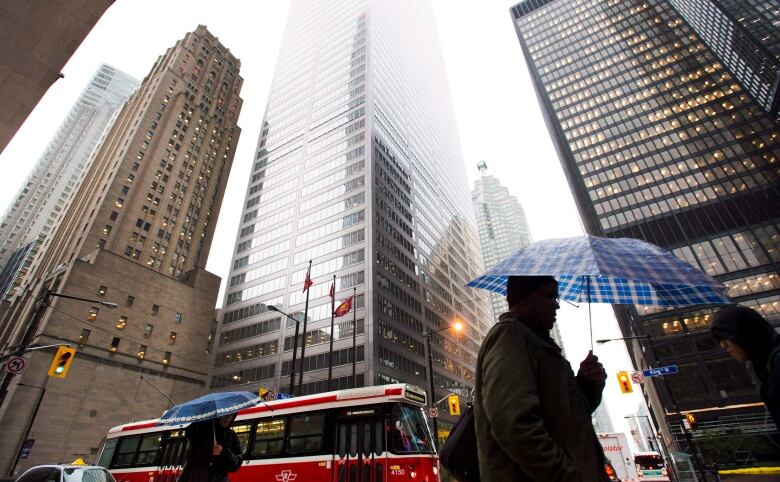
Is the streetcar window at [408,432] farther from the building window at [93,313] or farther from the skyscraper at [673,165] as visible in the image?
the building window at [93,313]

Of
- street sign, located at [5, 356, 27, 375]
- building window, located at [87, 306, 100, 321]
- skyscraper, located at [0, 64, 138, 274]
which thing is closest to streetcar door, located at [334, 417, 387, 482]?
street sign, located at [5, 356, 27, 375]

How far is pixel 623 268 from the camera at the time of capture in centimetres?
332

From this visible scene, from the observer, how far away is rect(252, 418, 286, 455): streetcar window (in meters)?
12.2

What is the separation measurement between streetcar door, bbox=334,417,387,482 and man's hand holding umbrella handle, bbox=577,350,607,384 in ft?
30.1

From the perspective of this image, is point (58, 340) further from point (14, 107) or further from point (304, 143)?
point (304, 143)

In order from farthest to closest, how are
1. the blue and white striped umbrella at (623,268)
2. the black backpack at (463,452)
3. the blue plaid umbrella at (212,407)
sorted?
1. the blue plaid umbrella at (212,407)
2. the blue and white striped umbrella at (623,268)
3. the black backpack at (463,452)

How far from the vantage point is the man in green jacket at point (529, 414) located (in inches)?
84.0

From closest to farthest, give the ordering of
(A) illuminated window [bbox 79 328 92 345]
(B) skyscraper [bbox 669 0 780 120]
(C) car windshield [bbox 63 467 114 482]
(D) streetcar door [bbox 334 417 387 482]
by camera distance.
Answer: (C) car windshield [bbox 63 467 114 482]
(D) streetcar door [bbox 334 417 387 482]
(A) illuminated window [bbox 79 328 92 345]
(B) skyscraper [bbox 669 0 780 120]

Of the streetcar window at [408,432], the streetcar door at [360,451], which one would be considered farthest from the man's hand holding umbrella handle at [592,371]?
the streetcar door at [360,451]

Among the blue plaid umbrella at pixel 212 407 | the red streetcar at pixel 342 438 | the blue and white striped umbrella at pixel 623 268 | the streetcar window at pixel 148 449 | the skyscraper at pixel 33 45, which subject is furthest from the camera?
the streetcar window at pixel 148 449

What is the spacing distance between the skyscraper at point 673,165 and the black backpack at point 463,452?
4887 cm

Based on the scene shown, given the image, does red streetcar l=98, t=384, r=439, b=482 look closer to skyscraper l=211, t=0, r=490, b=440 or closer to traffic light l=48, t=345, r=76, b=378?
traffic light l=48, t=345, r=76, b=378

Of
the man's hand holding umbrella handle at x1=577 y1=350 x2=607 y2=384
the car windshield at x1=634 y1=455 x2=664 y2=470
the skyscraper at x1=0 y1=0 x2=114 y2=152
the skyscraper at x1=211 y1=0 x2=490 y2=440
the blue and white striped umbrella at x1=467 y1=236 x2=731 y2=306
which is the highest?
the skyscraper at x1=211 y1=0 x2=490 y2=440

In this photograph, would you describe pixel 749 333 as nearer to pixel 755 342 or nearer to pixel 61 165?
pixel 755 342
